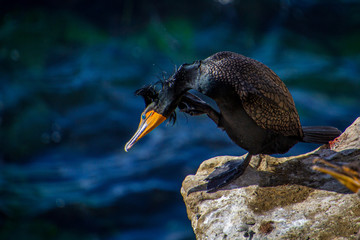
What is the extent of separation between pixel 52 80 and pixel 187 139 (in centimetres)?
347

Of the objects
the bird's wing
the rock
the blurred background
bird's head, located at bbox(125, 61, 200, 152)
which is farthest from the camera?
the blurred background

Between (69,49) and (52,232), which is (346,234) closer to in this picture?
(52,232)

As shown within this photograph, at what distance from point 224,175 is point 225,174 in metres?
0.02

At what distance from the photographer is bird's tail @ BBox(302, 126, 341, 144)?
3.91 m

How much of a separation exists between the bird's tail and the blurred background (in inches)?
122

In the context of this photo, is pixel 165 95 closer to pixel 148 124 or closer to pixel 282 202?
pixel 148 124

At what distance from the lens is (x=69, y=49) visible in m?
10.6

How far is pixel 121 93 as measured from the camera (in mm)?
9844

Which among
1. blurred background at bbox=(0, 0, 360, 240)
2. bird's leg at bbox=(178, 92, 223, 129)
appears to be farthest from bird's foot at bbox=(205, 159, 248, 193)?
blurred background at bbox=(0, 0, 360, 240)

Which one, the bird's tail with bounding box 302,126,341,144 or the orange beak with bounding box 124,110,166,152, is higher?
the orange beak with bounding box 124,110,166,152

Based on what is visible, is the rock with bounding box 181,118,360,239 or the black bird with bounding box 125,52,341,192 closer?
the rock with bounding box 181,118,360,239

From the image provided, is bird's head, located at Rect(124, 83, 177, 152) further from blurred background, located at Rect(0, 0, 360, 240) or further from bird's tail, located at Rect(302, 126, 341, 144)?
blurred background, located at Rect(0, 0, 360, 240)

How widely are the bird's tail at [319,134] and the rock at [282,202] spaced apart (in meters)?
0.09

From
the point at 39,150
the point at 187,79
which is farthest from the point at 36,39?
the point at 187,79
